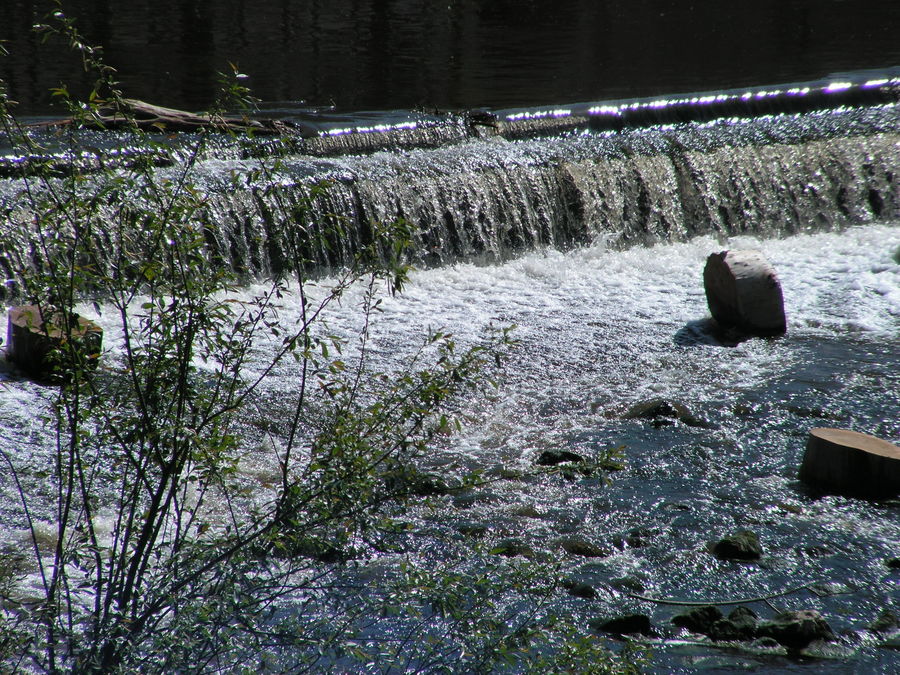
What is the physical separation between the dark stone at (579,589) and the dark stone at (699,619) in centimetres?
38

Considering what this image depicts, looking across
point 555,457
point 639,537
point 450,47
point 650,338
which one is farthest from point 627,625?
point 450,47

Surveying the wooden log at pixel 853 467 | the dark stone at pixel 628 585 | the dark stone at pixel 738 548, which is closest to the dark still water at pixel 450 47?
the wooden log at pixel 853 467

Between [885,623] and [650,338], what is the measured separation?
155 inches

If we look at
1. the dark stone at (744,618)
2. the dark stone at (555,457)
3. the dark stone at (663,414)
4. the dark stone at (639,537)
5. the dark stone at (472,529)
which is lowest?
the dark stone at (744,618)

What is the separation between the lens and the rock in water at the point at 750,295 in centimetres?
766

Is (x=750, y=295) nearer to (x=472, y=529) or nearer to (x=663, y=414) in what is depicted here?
(x=663, y=414)

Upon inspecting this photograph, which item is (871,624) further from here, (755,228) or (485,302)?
(755,228)

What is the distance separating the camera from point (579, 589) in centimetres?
420

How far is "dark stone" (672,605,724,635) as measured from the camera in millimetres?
3910

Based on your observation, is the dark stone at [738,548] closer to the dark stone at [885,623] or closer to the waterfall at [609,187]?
the dark stone at [885,623]

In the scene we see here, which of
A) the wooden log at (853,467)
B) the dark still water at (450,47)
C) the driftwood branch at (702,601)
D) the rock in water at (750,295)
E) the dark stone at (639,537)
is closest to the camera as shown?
the driftwood branch at (702,601)

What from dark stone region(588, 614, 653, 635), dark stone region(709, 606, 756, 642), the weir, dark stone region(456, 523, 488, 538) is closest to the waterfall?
the weir

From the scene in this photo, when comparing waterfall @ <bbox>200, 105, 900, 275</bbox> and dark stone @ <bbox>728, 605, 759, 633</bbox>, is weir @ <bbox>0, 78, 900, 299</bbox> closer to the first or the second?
waterfall @ <bbox>200, 105, 900, 275</bbox>

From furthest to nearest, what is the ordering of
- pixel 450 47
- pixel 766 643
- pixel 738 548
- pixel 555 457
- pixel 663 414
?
pixel 450 47, pixel 663 414, pixel 555 457, pixel 738 548, pixel 766 643
